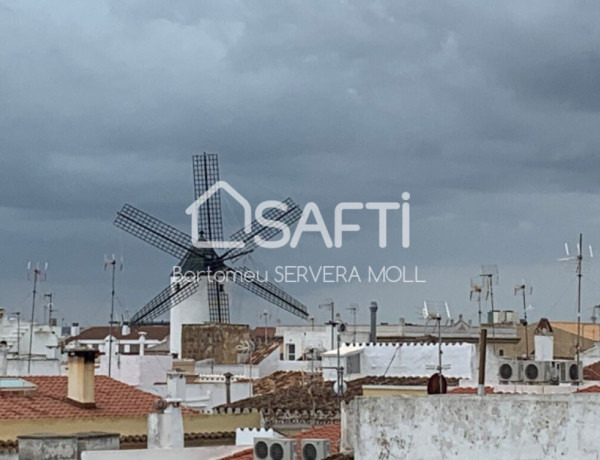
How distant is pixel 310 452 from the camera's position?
49.8ft

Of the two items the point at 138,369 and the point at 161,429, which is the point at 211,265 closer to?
the point at 138,369

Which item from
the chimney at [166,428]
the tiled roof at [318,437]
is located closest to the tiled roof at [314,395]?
the chimney at [166,428]

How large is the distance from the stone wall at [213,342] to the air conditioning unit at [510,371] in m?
40.7

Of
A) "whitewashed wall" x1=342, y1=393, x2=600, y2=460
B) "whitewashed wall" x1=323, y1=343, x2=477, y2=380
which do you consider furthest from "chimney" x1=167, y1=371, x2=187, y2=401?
"whitewashed wall" x1=342, y1=393, x2=600, y2=460

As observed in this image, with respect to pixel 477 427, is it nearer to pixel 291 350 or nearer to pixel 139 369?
pixel 139 369

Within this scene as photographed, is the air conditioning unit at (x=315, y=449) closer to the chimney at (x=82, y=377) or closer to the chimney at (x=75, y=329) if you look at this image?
the chimney at (x=82, y=377)

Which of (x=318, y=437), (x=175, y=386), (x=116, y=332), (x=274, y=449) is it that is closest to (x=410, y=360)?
(x=175, y=386)

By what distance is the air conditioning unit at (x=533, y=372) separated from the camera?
54.3 ft

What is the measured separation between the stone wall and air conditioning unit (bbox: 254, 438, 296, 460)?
4119 cm

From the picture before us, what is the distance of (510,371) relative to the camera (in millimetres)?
16344

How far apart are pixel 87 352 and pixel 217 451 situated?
6027mm

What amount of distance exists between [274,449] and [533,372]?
3.21m

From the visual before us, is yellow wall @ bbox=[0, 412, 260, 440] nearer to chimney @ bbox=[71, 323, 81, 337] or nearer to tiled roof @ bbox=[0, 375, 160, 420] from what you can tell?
tiled roof @ bbox=[0, 375, 160, 420]

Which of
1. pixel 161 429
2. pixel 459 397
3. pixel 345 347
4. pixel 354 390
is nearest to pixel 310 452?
pixel 459 397
